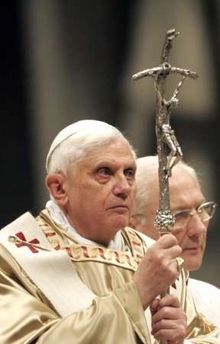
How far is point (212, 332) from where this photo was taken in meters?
3.76

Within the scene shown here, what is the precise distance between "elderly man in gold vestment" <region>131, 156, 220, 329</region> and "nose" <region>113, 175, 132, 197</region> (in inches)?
37.6

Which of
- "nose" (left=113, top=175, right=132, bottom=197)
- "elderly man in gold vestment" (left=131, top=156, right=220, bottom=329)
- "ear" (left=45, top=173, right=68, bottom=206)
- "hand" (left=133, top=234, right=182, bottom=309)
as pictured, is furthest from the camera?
"elderly man in gold vestment" (left=131, top=156, right=220, bottom=329)

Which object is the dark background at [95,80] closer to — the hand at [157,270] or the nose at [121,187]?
the nose at [121,187]

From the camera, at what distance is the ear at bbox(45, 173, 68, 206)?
3723 mm

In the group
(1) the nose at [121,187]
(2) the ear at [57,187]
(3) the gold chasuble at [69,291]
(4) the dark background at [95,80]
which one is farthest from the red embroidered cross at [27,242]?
(4) the dark background at [95,80]

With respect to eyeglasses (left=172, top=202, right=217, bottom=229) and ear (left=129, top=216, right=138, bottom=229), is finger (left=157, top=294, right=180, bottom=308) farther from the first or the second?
ear (left=129, top=216, right=138, bottom=229)

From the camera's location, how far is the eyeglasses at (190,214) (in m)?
4.61

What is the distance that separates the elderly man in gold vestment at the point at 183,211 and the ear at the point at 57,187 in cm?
91

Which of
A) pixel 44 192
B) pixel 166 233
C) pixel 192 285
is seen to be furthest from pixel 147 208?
pixel 166 233

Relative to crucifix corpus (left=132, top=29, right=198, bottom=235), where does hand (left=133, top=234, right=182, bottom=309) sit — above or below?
below

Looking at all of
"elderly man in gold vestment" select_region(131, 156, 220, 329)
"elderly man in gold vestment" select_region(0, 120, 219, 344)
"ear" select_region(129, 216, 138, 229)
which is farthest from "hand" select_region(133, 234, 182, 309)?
"ear" select_region(129, 216, 138, 229)

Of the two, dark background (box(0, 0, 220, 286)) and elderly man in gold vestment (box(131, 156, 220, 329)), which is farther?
dark background (box(0, 0, 220, 286))

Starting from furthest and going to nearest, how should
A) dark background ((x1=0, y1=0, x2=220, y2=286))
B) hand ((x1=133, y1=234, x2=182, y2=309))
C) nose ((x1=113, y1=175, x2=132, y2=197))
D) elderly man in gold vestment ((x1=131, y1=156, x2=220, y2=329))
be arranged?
dark background ((x1=0, y1=0, x2=220, y2=286)) → elderly man in gold vestment ((x1=131, y1=156, x2=220, y2=329)) → nose ((x1=113, y1=175, x2=132, y2=197)) → hand ((x1=133, y1=234, x2=182, y2=309))

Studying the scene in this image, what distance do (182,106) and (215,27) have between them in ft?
1.43
